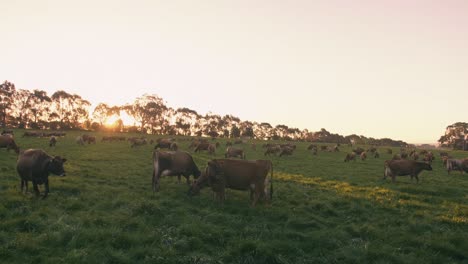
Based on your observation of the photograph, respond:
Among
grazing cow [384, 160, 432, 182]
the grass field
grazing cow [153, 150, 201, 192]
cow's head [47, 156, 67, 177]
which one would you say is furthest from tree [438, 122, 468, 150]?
cow's head [47, 156, 67, 177]

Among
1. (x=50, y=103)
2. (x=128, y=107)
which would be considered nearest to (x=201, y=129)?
(x=128, y=107)

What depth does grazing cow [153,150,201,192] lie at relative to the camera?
16.5m

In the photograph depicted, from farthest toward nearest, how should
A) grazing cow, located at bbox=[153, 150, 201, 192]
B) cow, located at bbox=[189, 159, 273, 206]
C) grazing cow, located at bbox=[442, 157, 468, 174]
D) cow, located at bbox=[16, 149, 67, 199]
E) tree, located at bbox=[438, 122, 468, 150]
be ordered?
1. tree, located at bbox=[438, 122, 468, 150]
2. grazing cow, located at bbox=[442, 157, 468, 174]
3. grazing cow, located at bbox=[153, 150, 201, 192]
4. cow, located at bbox=[189, 159, 273, 206]
5. cow, located at bbox=[16, 149, 67, 199]

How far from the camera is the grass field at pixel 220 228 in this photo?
845cm

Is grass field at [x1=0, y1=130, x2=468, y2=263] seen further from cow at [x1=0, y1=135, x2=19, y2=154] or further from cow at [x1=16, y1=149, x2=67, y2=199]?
A: cow at [x1=0, y1=135, x2=19, y2=154]

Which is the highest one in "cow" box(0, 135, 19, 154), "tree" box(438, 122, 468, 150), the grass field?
"tree" box(438, 122, 468, 150)

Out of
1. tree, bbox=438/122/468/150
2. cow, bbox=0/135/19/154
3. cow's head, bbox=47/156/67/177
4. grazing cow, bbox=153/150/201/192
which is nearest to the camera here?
cow's head, bbox=47/156/67/177

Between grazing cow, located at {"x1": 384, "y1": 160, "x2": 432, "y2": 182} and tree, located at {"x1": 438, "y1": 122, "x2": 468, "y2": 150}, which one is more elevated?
tree, located at {"x1": 438, "y1": 122, "x2": 468, "y2": 150}

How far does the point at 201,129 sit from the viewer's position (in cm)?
15212

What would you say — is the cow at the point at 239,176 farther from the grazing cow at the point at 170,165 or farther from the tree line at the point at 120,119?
the tree line at the point at 120,119

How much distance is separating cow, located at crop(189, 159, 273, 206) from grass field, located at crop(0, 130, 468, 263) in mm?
673

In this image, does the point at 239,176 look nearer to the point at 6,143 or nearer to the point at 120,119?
the point at 6,143

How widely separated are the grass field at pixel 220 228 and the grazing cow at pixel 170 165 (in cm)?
84

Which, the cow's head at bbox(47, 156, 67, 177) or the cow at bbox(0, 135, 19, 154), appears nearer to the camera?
the cow's head at bbox(47, 156, 67, 177)
